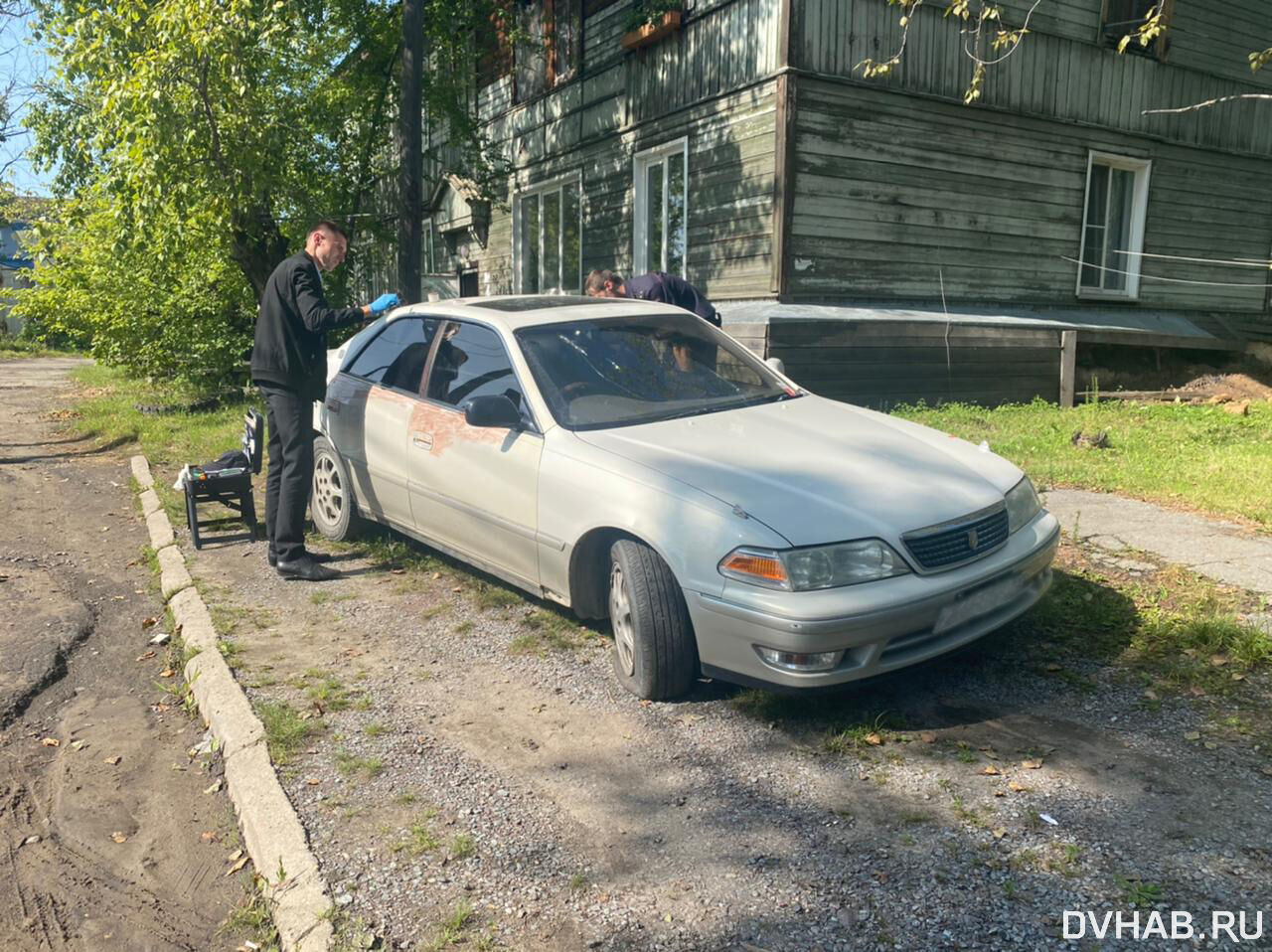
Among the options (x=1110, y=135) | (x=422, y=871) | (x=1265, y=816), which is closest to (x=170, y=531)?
(x=422, y=871)

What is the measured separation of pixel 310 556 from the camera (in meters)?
5.83

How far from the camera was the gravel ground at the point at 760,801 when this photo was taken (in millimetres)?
2533

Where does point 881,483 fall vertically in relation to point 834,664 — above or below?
above

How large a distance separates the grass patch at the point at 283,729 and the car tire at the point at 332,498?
231cm

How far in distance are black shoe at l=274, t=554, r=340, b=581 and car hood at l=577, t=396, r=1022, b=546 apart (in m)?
2.28

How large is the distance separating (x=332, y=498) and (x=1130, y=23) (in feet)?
39.6

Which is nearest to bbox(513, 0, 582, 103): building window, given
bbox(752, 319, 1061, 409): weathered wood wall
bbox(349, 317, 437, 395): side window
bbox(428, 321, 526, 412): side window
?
bbox(752, 319, 1061, 409): weathered wood wall

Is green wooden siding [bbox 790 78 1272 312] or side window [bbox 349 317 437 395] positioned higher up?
green wooden siding [bbox 790 78 1272 312]

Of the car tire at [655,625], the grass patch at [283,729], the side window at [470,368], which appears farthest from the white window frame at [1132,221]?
the grass patch at [283,729]

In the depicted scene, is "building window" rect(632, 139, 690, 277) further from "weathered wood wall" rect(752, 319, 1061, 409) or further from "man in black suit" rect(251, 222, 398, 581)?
"man in black suit" rect(251, 222, 398, 581)

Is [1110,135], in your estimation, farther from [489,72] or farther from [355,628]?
[355,628]

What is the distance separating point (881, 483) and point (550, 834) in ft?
5.99

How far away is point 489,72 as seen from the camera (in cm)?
1761

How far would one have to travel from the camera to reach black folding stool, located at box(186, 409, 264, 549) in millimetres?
6410
